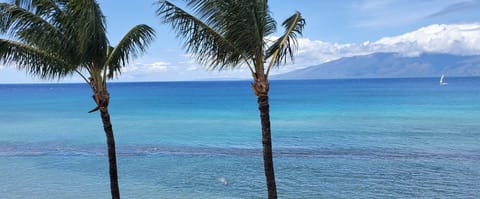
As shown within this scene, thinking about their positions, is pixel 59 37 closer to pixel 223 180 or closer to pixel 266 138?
pixel 266 138

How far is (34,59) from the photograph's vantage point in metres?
10.3

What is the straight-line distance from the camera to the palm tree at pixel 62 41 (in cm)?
948

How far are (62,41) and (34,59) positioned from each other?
3.66 feet

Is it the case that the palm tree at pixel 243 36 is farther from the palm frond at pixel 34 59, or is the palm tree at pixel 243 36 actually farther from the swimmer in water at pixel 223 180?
the swimmer in water at pixel 223 180

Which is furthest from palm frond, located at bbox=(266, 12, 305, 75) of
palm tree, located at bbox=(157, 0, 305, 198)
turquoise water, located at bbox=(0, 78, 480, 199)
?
turquoise water, located at bbox=(0, 78, 480, 199)

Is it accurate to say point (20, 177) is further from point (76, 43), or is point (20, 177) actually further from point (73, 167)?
point (76, 43)

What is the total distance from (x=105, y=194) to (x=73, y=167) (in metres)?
5.55

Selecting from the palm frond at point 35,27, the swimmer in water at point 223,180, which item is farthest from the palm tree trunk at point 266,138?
the swimmer in water at point 223,180

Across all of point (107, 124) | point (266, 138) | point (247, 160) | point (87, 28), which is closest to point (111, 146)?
point (107, 124)

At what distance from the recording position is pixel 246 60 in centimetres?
948

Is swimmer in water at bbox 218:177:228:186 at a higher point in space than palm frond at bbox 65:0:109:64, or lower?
lower

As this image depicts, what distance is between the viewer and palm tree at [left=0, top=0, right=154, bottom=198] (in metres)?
9.48

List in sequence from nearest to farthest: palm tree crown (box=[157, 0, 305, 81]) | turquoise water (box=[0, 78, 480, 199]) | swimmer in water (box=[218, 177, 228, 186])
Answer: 1. palm tree crown (box=[157, 0, 305, 81])
2. turquoise water (box=[0, 78, 480, 199])
3. swimmer in water (box=[218, 177, 228, 186])

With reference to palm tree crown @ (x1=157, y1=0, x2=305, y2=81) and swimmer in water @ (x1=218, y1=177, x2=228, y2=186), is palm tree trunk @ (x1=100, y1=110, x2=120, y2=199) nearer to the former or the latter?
palm tree crown @ (x1=157, y1=0, x2=305, y2=81)
